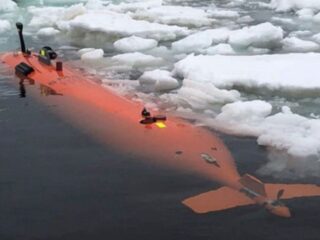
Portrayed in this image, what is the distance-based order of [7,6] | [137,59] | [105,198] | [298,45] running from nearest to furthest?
[105,198] → [137,59] → [298,45] → [7,6]

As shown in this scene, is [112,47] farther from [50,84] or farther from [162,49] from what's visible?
[50,84]

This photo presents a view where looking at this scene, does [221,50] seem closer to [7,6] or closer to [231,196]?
[231,196]

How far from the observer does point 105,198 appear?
4480 millimetres

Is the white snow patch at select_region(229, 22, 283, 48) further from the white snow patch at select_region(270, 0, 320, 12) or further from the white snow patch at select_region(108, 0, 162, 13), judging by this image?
the white snow patch at select_region(108, 0, 162, 13)

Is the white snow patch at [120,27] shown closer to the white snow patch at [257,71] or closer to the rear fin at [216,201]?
the white snow patch at [257,71]

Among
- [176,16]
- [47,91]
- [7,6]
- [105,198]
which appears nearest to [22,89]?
[47,91]

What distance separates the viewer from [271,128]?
550cm

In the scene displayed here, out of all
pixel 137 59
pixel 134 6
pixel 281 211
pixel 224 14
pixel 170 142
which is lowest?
pixel 281 211

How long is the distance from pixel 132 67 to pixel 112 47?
1806mm

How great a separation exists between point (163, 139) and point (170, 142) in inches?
3.8

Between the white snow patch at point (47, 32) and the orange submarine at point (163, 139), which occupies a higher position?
the white snow patch at point (47, 32)

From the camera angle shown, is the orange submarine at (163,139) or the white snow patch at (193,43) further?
the white snow patch at (193,43)

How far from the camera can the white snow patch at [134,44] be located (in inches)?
368

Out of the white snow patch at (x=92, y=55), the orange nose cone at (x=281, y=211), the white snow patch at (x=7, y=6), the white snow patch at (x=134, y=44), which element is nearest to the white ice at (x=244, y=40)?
the white snow patch at (x=134, y=44)
